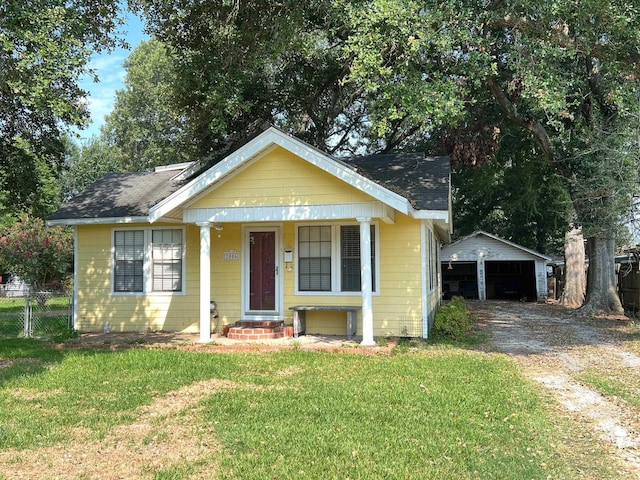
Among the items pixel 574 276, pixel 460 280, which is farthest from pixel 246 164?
pixel 460 280

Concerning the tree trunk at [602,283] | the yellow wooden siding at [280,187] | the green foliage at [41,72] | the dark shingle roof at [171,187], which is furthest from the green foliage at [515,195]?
the green foliage at [41,72]

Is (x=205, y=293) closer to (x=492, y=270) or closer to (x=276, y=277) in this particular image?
(x=276, y=277)

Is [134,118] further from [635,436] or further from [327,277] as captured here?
[635,436]

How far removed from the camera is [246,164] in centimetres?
1049

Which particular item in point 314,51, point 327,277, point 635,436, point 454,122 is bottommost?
point 635,436

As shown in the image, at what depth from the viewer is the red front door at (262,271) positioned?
38.1 feet

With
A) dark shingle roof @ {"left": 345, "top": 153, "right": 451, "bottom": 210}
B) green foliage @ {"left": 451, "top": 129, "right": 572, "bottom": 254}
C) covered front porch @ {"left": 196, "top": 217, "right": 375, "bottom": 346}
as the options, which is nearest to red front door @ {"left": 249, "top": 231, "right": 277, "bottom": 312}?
covered front porch @ {"left": 196, "top": 217, "right": 375, "bottom": 346}

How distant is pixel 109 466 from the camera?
4.27 meters

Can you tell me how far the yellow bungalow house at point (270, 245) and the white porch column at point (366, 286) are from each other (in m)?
0.03

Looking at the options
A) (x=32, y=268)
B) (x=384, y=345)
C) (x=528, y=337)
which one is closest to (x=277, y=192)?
(x=384, y=345)

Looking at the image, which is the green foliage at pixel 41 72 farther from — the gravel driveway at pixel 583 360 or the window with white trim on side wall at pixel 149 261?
the gravel driveway at pixel 583 360

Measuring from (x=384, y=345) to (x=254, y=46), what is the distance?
7.53 meters

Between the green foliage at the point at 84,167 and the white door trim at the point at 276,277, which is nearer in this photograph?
the white door trim at the point at 276,277

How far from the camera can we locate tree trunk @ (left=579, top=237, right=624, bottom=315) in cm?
1630
